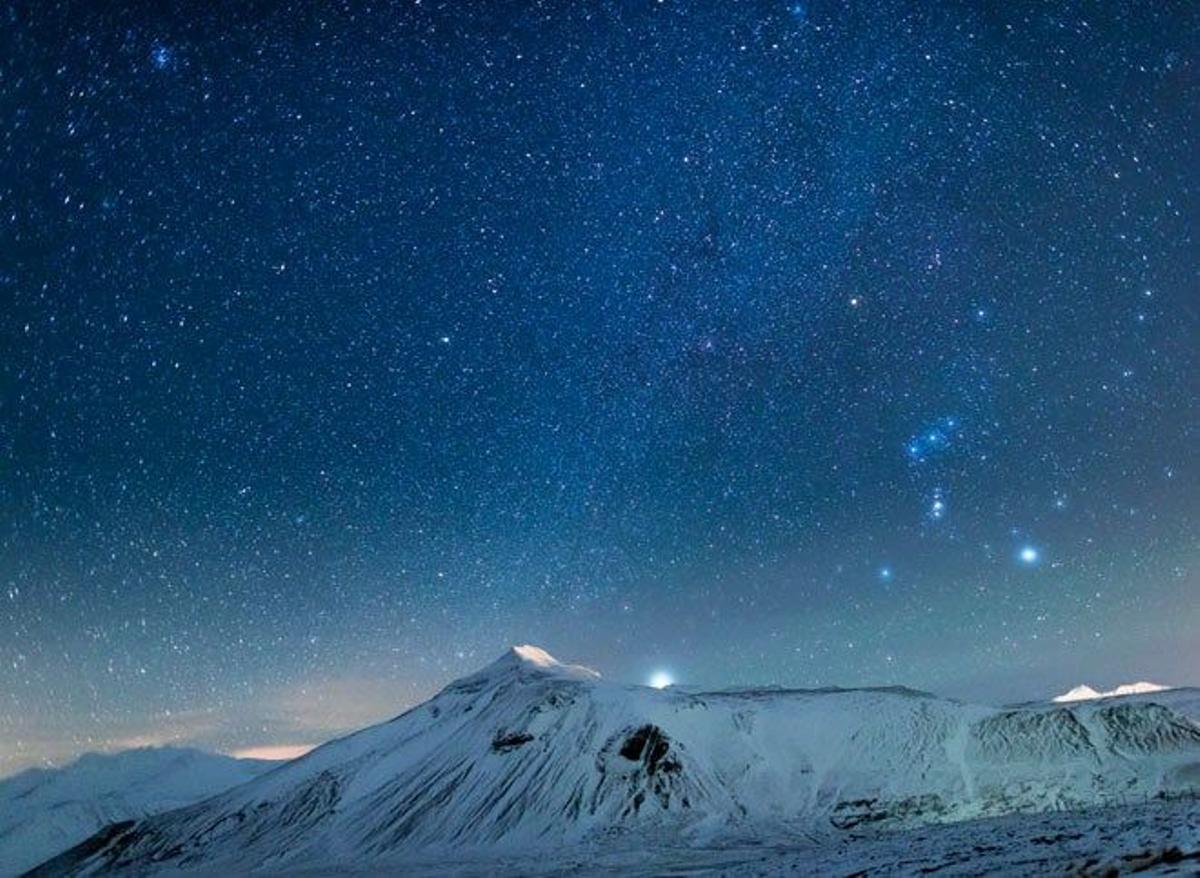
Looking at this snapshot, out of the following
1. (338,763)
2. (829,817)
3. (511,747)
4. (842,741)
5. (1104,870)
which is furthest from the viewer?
(338,763)

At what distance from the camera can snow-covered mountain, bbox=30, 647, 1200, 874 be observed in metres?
112

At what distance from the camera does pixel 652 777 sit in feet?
445

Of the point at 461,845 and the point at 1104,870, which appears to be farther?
the point at 461,845

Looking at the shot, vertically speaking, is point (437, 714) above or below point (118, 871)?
above

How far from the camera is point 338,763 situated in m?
170

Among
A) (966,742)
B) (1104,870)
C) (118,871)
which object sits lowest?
(118,871)

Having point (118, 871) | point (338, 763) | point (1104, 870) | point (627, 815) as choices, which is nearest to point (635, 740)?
point (627, 815)


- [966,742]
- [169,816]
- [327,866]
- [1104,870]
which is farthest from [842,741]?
[169,816]

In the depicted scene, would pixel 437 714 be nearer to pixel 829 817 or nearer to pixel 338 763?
pixel 338 763

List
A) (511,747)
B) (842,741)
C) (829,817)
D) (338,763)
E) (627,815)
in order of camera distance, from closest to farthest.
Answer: (829,817), (627,815), (842,741), (511,747), (338,763)

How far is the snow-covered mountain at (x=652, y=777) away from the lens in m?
112

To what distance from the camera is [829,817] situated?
115 meters

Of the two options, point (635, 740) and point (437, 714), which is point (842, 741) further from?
point (437, 714)

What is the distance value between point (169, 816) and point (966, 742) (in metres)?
179
